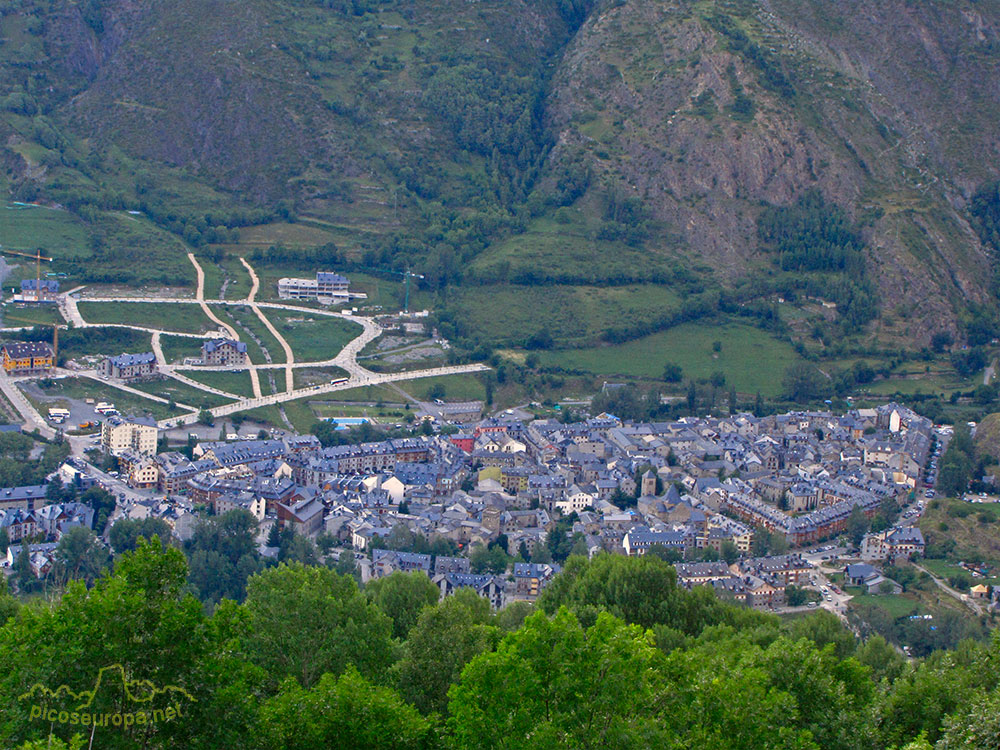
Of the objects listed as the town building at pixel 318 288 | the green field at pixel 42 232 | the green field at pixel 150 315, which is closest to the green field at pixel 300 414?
the green field at pixel 150 315

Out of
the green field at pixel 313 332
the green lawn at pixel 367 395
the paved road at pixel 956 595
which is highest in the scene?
the green field at pixel 313 332

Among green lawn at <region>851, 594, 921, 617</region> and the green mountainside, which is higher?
the green mountainside

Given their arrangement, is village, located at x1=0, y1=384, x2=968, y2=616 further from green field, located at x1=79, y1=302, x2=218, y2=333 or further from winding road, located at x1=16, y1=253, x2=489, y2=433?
green field, located at x1=79, y1=302, x2=218, y2=333

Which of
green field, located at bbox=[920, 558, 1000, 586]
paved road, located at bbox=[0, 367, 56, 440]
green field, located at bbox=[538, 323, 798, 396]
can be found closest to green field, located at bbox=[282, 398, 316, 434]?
paved road, located at bbox=[0, 367, 56, 440]

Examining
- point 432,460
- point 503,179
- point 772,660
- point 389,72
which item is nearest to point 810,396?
point 432,460

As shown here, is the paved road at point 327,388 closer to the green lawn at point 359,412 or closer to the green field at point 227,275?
the green lawn at point 359,412
